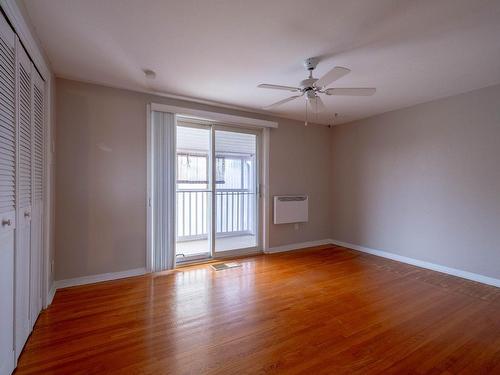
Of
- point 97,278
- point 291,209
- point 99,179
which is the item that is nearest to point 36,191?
point 99,179

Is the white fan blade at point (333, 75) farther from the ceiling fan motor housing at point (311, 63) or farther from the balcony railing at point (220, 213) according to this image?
the balcony railing at point (220, 213)

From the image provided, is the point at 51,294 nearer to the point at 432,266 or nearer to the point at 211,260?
the point at 211,260

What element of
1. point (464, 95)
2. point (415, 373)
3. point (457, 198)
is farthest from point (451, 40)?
point (415, 373)

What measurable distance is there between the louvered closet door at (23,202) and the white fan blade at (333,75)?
2.21 meters

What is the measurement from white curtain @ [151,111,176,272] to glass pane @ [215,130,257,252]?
791mm

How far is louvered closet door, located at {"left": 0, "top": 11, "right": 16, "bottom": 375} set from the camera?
1402mm

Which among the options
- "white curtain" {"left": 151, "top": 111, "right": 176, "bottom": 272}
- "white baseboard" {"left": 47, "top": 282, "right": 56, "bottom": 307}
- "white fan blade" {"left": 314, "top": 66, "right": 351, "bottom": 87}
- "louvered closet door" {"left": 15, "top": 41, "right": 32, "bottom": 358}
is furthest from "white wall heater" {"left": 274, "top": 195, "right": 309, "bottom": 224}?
"louvered closet door" {"left": 15, "top": 41, "right": 32, "bottom": 358}

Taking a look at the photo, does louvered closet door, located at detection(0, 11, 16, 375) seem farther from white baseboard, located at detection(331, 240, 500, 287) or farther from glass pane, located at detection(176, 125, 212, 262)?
white baseboard, located at detection(331, 240, 500, 287)

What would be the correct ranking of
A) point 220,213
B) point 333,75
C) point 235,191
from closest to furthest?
point 333,75
point 235,191
point 220,213

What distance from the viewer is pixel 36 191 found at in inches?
83.2

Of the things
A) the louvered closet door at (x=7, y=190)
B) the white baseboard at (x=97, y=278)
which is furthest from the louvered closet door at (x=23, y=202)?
the white baseboard at (x=97, y=278)

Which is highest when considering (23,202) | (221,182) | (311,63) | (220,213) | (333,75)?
(311,63)

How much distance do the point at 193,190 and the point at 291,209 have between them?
1.78 m

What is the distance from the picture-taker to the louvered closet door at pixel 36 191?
78.7 inches
